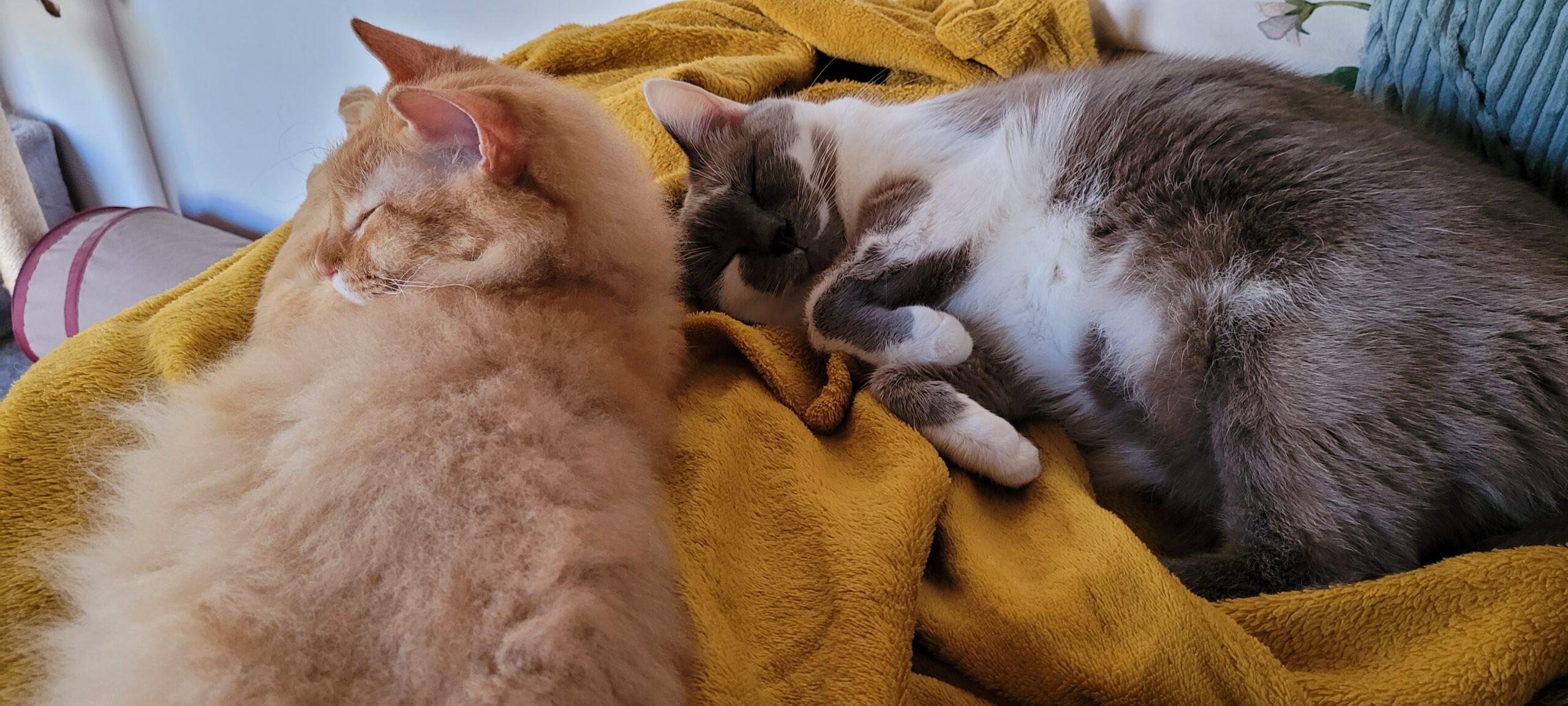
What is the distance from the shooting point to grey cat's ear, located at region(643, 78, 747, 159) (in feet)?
4.39

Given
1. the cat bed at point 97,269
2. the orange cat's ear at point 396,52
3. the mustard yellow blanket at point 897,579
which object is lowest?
the cat bed at point 97,269

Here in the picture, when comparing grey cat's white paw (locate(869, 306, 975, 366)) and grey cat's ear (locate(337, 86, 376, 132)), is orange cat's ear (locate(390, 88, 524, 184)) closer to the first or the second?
grey cat's ear (locate(337, 86, 376, 132))

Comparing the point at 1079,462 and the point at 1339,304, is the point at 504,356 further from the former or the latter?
the point at 1339,304

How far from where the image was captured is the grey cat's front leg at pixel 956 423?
3.11 feet

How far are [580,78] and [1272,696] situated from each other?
1.55 m

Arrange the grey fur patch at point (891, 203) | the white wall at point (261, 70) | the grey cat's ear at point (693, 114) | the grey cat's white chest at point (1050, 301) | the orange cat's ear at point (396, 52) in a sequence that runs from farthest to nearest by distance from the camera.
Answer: the white wall at point (261, 70) → the grey cat's ear at point (693, 114) → the grey fur patch at point (891, 203) → the grey cat's white chest at point (1050, 301) → the orange cat's ear at point (396, 52)

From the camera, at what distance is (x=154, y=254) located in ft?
6.10

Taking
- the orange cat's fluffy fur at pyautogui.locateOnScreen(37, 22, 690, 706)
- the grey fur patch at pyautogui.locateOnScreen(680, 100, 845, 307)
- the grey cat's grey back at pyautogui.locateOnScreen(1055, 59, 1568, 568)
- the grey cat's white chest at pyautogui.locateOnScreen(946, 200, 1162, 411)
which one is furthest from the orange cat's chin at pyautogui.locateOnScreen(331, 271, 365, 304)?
the grey cat's grey back at pyautogui.locateOnScreen(1055, 59, 1568, 568)

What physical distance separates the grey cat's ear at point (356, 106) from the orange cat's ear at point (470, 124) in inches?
8.0

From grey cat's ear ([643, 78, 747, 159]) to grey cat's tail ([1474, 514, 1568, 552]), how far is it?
3.67ft

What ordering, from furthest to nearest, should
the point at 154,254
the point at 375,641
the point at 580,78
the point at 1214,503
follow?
1. the point at 154,254
2. the point at 580,78
3. the point at 1214,503
4. the point at 375,641

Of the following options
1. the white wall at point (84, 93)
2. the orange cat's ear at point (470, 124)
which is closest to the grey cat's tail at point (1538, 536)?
the orange cat's ear at point (470, 124)

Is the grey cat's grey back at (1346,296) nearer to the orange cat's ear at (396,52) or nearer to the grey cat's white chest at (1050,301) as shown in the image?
the grey cat's white chest at (1050,301)

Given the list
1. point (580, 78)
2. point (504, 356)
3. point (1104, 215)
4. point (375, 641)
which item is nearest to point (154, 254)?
point (580, 78)
